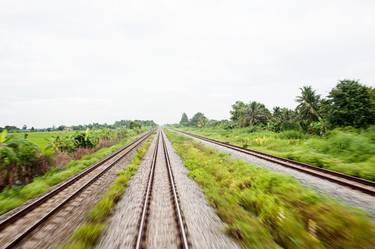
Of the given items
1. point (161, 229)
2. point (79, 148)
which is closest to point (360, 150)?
point (161, 229)

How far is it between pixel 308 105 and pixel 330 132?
80.8 feet

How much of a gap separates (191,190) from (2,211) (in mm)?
7249

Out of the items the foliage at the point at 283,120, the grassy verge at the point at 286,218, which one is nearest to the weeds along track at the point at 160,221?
the grassy verge at the point at 286,218

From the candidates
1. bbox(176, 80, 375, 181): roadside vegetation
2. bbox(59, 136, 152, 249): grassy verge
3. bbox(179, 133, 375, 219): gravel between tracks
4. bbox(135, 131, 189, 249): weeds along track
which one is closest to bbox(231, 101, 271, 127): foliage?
bbox(176, 80, 375, 181): roadside vegetation

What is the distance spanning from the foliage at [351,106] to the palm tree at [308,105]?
1675 cm

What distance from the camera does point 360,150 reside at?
13.7 m

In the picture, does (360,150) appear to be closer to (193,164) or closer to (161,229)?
(193,164)

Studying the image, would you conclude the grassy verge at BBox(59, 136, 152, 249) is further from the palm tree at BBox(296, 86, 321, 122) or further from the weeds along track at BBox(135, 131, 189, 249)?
the palm tree at BBox(296, 86, 321, 122)

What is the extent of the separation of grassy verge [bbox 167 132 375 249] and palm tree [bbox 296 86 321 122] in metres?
40.7

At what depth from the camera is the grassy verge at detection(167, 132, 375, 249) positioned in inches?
191

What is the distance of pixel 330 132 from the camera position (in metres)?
21.5

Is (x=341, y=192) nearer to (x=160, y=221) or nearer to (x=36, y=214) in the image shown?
(x=160, y=221)

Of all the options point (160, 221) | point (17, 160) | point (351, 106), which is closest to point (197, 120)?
point (351, 106)

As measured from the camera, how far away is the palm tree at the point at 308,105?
141ft
